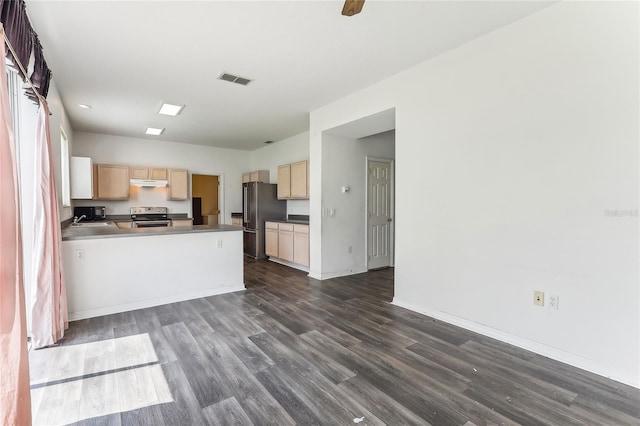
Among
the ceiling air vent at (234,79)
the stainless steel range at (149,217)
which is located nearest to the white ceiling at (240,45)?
the ceiling air vent at (234,79)

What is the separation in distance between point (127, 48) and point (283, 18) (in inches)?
63.7

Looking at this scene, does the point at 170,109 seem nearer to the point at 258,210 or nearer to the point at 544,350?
the point at 258,210

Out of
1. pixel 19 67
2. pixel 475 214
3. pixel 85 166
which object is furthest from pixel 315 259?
pixel 85 166

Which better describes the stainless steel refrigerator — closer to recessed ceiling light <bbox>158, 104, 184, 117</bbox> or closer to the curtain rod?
recessed ceiling light <bbox>158, 104, 184, 117</bbox>

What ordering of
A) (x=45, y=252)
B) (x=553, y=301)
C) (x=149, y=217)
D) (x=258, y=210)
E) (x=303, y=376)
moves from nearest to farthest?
(x=303, y=376)
(x=553, y=301)
(x=45, y=252)
(x=258, y=210)
(x=149, y=217)

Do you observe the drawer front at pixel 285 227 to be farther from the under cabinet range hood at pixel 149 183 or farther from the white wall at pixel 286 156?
the under cabinet range hood at pixel 149 183

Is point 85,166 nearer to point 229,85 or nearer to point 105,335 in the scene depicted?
point 229,85

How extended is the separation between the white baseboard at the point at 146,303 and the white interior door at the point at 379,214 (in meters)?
2.46

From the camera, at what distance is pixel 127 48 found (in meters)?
2.91

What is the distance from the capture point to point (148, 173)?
6633mm

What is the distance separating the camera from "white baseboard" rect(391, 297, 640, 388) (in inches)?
82.9

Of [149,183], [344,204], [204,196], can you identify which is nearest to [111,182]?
[149,183]

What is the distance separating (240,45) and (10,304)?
2.59m

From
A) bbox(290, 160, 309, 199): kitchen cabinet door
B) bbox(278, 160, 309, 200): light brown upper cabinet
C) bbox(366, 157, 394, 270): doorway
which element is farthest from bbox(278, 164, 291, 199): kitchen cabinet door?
bbox(366, 157, 394, 270): doorway
